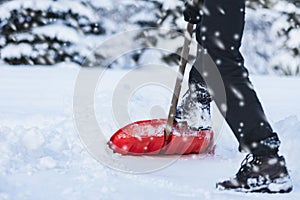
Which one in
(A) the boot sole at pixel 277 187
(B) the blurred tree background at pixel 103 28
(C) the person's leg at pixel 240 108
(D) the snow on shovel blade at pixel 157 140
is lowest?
(B) the blurred tree background at pixel 103 28

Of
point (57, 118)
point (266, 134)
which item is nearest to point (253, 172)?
point (266, 134)

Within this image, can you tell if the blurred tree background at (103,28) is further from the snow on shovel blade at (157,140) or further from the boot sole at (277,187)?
the boot sole at (277,187)

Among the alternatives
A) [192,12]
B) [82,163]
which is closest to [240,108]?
[192,12]

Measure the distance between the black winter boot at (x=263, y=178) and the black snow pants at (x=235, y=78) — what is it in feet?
0.13

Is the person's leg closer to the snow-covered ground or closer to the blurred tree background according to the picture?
the snow-covered ground

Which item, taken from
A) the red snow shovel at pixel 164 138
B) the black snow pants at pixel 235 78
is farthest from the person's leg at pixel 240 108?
the red snow shovel at pixel 164 138

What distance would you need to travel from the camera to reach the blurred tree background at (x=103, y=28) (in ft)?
24.2

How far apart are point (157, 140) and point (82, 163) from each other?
1.45 feet

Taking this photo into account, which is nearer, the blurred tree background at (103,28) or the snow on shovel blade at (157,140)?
the snow on shovel blade at (157,140)

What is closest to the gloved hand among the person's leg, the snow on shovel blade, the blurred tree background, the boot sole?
the person's leg

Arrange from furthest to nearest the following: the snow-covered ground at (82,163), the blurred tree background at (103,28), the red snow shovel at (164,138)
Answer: the blurred tree background at (103,28)
the red snow shovel at (164,138)
the snow-covered ground at (82,163)

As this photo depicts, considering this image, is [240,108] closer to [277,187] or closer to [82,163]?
[277,187]

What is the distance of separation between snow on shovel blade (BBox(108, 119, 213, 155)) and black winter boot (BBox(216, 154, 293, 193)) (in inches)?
23.7

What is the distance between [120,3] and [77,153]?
4870 mm
